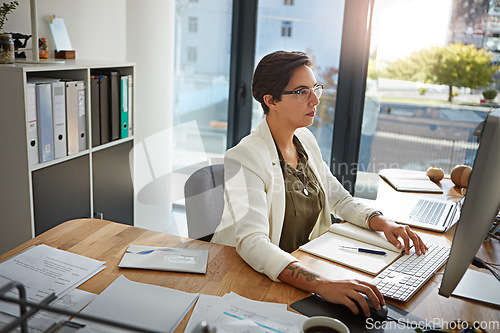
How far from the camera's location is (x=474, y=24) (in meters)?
3.16

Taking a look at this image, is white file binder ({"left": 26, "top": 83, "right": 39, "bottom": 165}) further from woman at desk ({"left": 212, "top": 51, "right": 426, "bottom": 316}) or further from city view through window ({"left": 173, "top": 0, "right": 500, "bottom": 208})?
city view through window ({"left": 173, "top": 0, "right": 500, "bottom": 208})

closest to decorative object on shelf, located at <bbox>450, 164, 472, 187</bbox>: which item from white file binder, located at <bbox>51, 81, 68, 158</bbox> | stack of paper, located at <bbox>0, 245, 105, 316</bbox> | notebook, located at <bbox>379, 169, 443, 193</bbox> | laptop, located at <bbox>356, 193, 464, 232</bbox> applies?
notebook, located at <bbox>379, 169, 443, 193</bbox>

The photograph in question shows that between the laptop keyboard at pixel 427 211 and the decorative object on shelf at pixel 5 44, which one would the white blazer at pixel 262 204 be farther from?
the decorative object on shelf at pixel 5 44

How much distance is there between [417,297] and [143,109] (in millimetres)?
2494

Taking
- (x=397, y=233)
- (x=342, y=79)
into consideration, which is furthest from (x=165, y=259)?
(x=342, y=79)

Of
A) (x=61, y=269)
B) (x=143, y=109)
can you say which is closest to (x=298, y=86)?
(x=61, y=269)

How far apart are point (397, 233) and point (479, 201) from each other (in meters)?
0.65

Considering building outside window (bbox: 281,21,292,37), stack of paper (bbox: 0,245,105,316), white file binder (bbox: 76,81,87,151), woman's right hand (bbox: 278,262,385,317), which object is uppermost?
building outside window (bbox: 281,21,292,37)

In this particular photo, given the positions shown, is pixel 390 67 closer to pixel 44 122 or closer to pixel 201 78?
pixel 201 78

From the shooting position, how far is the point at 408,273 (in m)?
1.36

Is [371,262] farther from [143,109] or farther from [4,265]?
[143,109]

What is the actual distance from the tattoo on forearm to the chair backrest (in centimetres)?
51

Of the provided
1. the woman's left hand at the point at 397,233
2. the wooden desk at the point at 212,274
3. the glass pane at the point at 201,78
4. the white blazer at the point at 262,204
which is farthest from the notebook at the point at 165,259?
the glass pane at the point at 201,78

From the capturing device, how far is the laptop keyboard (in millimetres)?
1874
